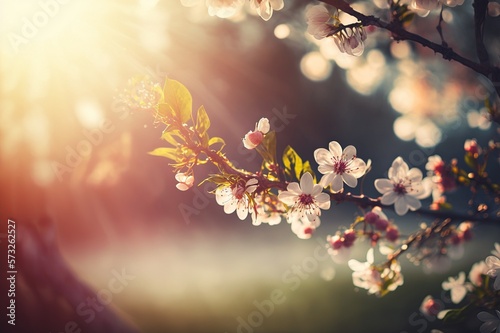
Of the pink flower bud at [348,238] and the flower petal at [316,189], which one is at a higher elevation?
the pink flower bud at [348,238]

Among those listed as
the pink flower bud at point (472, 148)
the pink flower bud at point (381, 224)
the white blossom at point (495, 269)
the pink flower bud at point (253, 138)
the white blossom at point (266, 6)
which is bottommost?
the white blossom at point (495, 269)

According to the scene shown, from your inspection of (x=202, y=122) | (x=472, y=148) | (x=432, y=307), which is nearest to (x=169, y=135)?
(x=202, y=122)

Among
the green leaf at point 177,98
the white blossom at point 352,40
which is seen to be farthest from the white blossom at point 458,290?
the green leaf at point 177,98

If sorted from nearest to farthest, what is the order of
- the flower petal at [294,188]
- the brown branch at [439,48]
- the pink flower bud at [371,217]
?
the brown branch at [439,48]
the flower petal at [294,188]
the pink flower bud at [371,217]

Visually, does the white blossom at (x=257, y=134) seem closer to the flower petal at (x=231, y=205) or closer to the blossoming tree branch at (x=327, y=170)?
the blossoming tree branch at (x=327, y=170)

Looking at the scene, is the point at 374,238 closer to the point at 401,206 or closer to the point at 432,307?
the point at 401,206

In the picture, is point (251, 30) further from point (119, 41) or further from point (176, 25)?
point (119, 41)

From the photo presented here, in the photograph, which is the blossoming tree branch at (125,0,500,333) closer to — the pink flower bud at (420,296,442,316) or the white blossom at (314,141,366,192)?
the white blossom at (314,141,366,192)

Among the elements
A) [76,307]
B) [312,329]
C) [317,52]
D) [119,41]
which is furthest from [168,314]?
[317,52]
